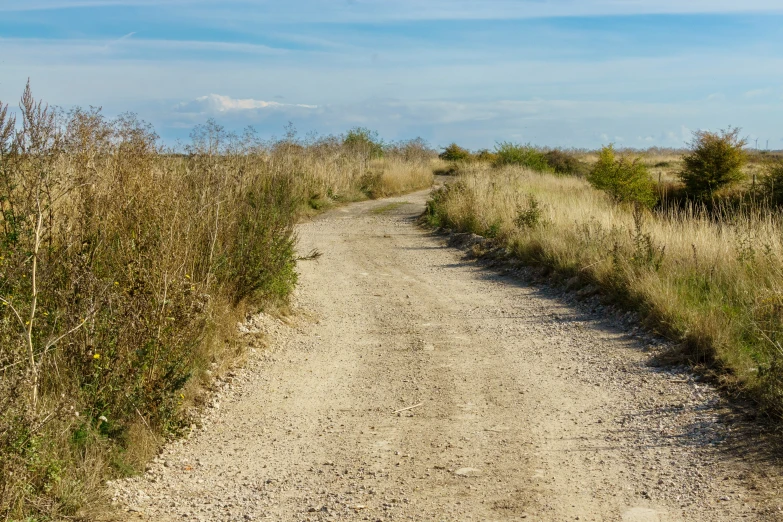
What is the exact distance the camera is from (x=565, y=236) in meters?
13.0

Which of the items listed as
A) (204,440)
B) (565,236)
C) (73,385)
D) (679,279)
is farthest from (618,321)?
(73,385)

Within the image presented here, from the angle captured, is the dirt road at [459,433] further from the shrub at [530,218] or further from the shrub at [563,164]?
the shrub at [563,164]

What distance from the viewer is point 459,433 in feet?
18.1

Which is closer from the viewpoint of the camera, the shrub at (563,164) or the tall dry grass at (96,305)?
the tall dry grass at (96,305)

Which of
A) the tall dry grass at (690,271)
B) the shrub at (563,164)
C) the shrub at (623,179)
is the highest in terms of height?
the shrub at (563,164)

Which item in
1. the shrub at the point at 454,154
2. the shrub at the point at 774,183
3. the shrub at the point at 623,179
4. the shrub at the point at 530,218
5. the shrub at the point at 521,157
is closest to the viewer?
the shrub at the point at 530,218

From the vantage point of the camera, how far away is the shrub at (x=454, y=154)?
195 feet

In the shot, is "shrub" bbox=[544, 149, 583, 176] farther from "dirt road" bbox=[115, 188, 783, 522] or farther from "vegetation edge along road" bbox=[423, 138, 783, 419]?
"dirt road" bbox=[115, 188, 783, 522]

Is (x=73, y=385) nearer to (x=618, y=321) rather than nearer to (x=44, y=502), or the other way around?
(x=44, y=502)

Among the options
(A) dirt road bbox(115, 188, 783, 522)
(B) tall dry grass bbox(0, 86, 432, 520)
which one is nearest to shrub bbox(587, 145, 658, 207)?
(A) dirt road bbox(115, 188, 783, 522)

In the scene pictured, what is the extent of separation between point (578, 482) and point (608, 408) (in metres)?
1.56

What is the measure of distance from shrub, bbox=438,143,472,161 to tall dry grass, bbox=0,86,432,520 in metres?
51.8

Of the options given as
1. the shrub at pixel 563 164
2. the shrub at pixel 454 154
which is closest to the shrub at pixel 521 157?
the shrub at pixel 563 164

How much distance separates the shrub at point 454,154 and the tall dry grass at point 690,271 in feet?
142
